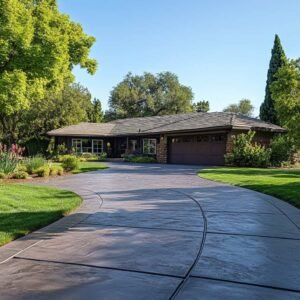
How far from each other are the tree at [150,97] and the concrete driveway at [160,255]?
178 feet

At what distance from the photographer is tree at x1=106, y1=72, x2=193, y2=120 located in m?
62.5

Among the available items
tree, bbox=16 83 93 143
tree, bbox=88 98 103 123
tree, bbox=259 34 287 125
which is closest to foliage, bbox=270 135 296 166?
tree, bbox=259 34 287 125

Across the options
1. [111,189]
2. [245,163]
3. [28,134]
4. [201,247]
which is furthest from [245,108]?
[201,247]

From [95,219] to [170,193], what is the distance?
416 cm

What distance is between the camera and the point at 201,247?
5309 mm

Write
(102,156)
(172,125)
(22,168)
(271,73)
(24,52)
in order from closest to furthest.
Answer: (24,52)
(22,168)
(172,125)
(102,156)
(271,73)

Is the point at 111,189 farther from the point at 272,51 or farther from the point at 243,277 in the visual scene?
the point at 272,51

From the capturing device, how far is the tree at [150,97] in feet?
205

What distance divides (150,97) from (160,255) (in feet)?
192

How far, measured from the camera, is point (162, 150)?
32625 mm

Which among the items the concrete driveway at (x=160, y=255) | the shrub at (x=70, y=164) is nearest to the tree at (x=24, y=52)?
the shrub at (x=70, y=164)

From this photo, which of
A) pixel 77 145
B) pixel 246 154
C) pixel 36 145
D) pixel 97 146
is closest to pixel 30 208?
pixel 246 154

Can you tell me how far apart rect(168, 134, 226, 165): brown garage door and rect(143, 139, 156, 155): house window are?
168 inches

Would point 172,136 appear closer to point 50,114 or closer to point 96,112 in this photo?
point 50,114
